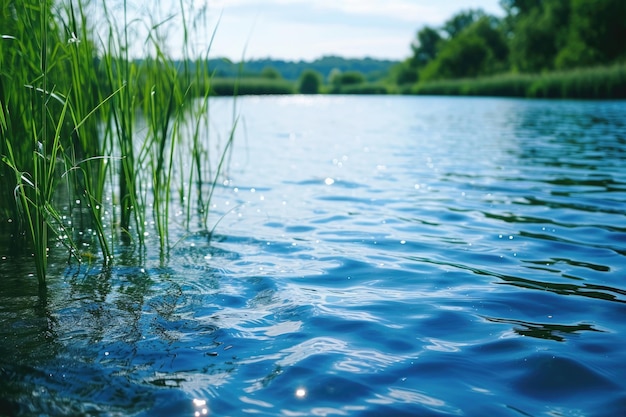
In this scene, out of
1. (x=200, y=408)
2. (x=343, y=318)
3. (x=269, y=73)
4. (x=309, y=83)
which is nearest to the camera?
(x=200, y=408)

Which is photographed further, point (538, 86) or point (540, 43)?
point (540, 43)

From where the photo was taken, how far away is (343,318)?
2.73 m

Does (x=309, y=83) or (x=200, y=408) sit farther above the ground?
(x=309, y=83)

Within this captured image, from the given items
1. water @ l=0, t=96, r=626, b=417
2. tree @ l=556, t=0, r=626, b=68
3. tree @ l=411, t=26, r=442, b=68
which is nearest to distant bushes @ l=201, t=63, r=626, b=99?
tree @ l=556, t=0, r=626, b=68

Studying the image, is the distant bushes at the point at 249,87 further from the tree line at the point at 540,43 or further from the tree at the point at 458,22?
the tree at the point at 458,22

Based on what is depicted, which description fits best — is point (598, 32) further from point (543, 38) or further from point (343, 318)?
point (343, 318)

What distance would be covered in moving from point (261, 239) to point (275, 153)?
6.00 metres

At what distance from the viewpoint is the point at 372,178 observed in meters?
7.29

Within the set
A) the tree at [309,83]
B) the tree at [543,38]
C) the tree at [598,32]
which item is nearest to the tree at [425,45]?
the tree at [309,83]

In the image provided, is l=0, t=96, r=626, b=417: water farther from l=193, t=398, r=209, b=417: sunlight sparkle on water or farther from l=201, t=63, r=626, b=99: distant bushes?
l=201, t=63, r=626, b=99: distant bushes

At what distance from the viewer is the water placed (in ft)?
6.52

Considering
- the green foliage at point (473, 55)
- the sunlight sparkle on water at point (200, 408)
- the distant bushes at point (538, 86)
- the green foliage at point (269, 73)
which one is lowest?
the sunlight sparkle on water at point (200, 408)

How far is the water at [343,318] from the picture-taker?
1.99 meters

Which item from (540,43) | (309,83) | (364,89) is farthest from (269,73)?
(540,43)
